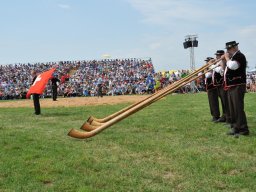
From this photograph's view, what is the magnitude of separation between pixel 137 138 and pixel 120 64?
43.1 metres

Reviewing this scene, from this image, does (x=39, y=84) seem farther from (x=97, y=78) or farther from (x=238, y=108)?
(x=97, y=78)

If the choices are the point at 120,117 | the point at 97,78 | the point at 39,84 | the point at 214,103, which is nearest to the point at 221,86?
the point at 214,103

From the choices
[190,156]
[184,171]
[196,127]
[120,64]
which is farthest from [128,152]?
[120,64]

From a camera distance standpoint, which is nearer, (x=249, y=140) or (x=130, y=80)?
(x=249, y=140)

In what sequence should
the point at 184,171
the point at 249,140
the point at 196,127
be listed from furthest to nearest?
the point at 196,127
the point at 249,140
the point at 184,171

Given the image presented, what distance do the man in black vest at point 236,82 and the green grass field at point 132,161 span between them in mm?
330

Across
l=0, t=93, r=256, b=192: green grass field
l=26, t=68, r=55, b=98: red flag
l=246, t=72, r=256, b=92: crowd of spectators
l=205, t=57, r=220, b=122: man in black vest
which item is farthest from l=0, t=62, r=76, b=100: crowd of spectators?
l=0, t=93, r=256, b=192: green grass field

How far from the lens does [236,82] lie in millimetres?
8969

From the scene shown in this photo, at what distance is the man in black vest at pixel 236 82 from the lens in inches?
347

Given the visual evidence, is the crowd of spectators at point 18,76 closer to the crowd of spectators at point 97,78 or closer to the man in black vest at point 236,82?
the crowd of spectators at point 97,78

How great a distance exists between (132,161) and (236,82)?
3.48m

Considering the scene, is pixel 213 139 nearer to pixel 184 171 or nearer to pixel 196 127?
pixel 196 127

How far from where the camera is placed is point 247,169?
598 cm

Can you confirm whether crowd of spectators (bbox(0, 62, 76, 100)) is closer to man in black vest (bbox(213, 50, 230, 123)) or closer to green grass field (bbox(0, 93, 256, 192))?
man in black vest (bbox(213, 50, 230, 123))
